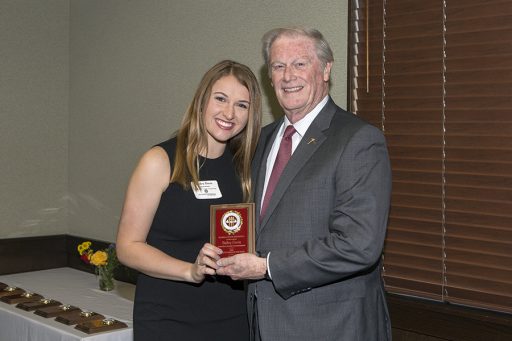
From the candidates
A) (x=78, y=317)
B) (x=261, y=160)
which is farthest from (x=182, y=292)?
(x=78, y=317)

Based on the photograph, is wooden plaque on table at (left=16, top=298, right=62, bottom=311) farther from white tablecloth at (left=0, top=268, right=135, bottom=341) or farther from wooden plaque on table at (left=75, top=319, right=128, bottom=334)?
wooden plaque on table at (left=75, top=319, right=128, bottom=334)

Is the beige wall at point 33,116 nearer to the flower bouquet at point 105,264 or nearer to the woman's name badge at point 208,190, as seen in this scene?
the flower bouquet at point 105,264

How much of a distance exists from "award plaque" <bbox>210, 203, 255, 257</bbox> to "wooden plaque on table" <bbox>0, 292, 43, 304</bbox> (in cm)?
175

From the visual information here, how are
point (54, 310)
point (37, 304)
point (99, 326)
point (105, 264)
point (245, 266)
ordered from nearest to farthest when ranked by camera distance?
point (245, 266) < point (99, 326) < point (54, 310) < point (37, 304) < point (105, 264)

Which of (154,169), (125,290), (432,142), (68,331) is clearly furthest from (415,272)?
(125,290)

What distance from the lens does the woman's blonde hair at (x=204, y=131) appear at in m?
2.32

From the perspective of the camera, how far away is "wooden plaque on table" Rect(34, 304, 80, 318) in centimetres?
314

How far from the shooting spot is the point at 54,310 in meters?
3.20

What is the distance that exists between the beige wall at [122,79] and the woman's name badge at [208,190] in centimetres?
95

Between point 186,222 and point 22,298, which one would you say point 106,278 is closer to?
point 22,298

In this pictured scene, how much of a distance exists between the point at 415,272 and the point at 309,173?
32.3 inches

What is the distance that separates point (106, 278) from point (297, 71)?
6.84ft

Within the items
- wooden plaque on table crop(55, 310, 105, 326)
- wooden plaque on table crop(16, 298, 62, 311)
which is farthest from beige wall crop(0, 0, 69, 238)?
wooden plaque on table crop(55, 310, 105, 326)

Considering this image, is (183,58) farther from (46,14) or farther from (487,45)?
(487,45)
